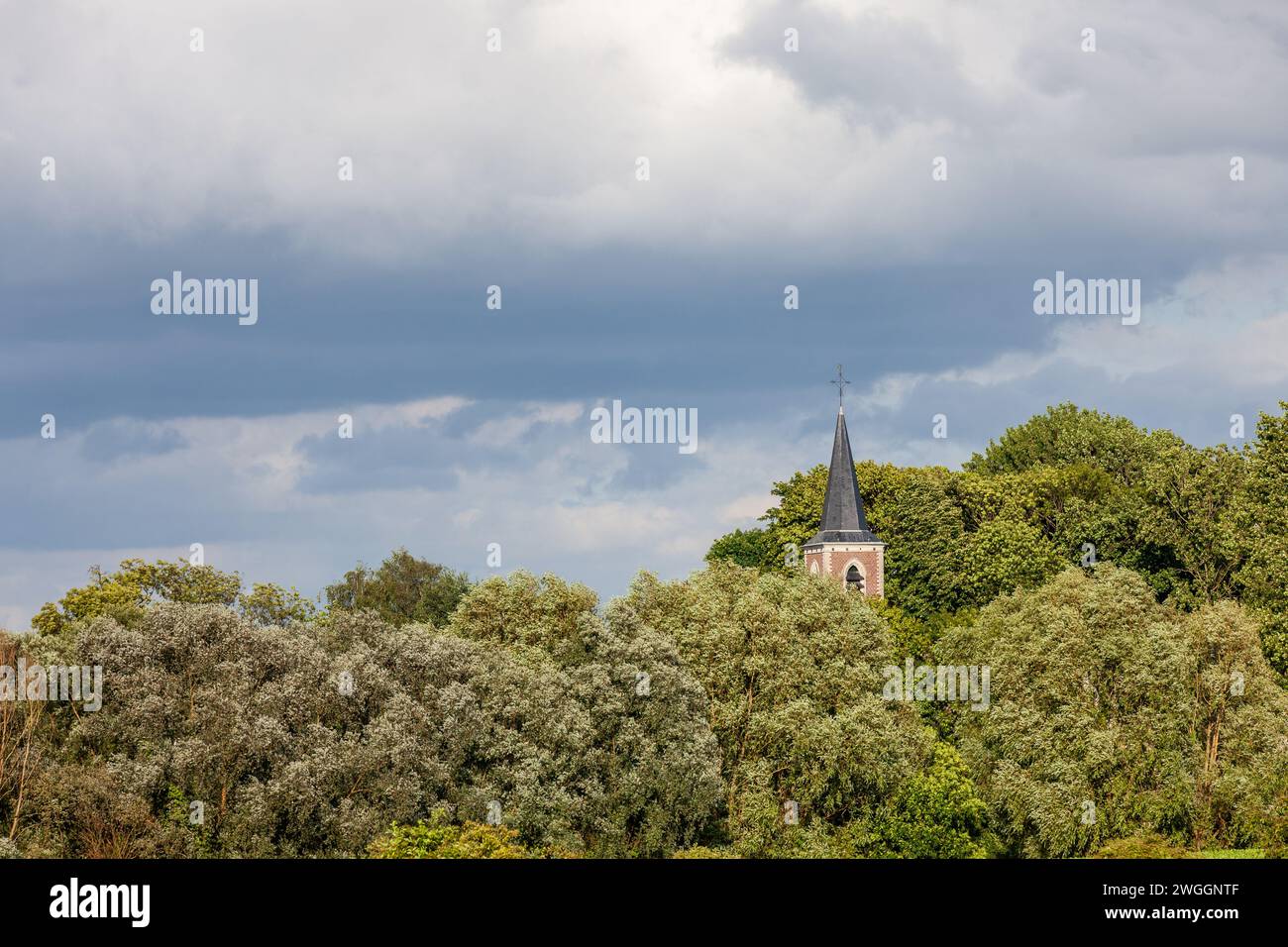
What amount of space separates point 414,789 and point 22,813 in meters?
14.4

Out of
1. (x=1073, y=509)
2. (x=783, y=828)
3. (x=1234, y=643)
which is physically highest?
(x=1073, y=509)

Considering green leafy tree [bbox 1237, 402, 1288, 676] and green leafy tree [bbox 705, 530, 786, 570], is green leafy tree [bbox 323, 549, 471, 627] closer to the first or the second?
green leafy tree [bbox 705, 530, 786, 570]

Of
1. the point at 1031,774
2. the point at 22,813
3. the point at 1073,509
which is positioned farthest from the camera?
the point at 1073,509

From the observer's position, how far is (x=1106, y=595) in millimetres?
73688

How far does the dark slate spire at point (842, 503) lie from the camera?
370 ft

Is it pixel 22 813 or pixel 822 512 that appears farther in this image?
pixel 822 512

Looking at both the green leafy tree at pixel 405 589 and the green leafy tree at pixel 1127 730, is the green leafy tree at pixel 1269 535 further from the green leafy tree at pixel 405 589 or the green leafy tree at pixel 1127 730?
the green leafy tree at pixel 405 589
